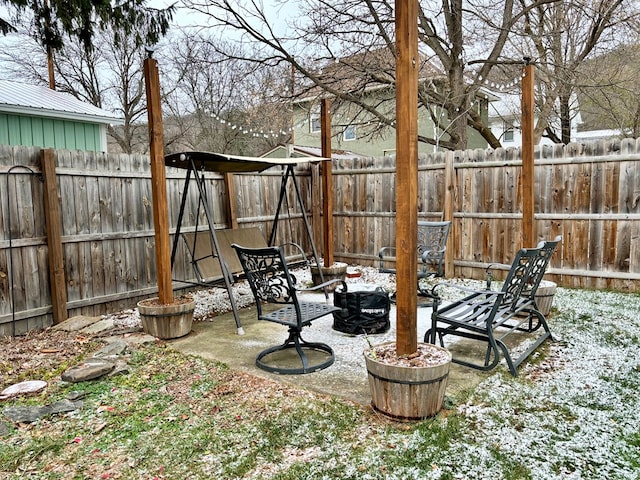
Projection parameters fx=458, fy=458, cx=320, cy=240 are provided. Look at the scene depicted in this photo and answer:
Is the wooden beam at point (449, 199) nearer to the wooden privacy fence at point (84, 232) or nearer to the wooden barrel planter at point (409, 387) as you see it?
the wooden privacy fence at point (84, 232)

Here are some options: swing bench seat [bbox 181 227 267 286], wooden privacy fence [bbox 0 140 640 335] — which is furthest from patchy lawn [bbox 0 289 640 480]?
swing bench seat [bbox 181 227 267 286]

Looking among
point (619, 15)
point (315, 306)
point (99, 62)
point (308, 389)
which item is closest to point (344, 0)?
point (619, 15)

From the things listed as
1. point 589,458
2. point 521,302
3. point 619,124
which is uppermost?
point 619,124

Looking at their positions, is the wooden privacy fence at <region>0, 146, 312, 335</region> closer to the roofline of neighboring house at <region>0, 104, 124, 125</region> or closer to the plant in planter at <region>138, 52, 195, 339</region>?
the plant in planter at <region>138, 52, 195, 339</region>

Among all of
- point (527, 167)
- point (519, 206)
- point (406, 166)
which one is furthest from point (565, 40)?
point (406, 166)

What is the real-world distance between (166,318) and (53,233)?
1.42 meters

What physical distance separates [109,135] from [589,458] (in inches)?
649

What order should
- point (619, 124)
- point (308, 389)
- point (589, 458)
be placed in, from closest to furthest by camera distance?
point (589, 458), point (308, 389), point (619, 124)

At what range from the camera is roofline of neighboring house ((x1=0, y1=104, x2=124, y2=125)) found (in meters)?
6.60

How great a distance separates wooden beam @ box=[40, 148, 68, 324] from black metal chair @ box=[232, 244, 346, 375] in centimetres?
197

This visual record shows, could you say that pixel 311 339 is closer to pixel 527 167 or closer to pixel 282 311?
pixel 282 311

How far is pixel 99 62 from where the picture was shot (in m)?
15.1

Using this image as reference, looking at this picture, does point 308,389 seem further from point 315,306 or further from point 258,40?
point 258,40

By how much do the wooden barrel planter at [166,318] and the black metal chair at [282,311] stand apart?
848mm
